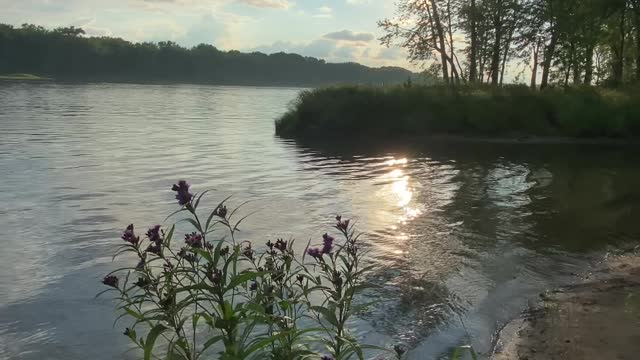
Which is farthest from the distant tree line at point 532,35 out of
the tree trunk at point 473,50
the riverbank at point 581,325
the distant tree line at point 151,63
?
the distant tree line at point 151,63

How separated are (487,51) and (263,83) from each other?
141212mm

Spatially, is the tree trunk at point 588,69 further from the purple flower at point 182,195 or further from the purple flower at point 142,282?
the purple flower at point 142,282

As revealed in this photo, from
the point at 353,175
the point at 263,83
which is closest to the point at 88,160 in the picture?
the point at 353,175

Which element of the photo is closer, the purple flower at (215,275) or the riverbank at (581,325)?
the purple flower at (215,275)

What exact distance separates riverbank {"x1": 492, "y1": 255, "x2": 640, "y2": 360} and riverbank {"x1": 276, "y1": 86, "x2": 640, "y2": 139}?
25.8 metres

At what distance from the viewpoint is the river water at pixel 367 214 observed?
837 centimetres

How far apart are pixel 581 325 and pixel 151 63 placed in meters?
159

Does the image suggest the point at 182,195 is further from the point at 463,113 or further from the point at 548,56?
the point at 548,56

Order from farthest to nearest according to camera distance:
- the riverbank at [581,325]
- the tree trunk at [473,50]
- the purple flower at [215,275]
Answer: the tree trunk at [473,50] < the riverbank at [581,325] < the purple flower at [215,275]

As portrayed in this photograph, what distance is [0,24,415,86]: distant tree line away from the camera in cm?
14025

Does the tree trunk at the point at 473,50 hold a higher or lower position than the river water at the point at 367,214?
higher

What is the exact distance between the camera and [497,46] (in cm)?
4181

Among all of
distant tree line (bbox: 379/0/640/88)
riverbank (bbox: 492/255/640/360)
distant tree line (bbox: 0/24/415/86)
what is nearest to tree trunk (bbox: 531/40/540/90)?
distant tree line (bbox: 379/0/640/88)

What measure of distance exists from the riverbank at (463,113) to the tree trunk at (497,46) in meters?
5.09
